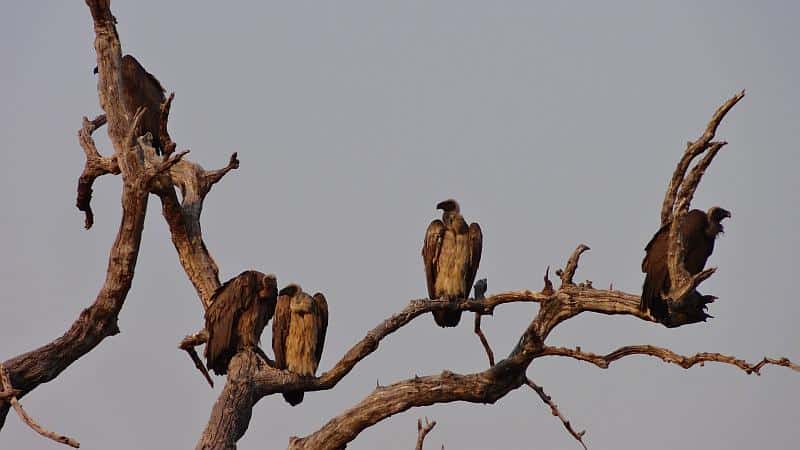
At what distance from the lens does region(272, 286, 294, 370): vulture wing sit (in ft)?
33.4

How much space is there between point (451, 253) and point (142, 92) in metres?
3.39

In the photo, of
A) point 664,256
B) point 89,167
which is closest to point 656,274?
point 664,256

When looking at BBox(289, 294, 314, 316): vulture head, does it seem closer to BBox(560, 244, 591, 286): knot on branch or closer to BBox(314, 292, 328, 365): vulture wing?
BBox(314, 292, 328, 365): vulture wing

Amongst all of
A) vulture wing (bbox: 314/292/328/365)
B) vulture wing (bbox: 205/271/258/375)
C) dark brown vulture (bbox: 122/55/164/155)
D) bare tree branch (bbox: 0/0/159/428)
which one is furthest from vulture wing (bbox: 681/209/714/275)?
dark brown vulture (bbox: 122/55/164/155)

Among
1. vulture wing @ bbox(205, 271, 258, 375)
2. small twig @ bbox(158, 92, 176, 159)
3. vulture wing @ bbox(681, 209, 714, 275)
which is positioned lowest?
vulture wing @ bbox(205, 271, 258, 375)

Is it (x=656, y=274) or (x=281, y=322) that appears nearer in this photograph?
(x=656, y=274)

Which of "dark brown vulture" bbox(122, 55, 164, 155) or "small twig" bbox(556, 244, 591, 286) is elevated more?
"dark brown vulture" bbox(122, 55, 164, 155)

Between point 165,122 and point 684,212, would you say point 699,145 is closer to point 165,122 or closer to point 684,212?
point 684,212

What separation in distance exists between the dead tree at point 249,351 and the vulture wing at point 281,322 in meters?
0.72

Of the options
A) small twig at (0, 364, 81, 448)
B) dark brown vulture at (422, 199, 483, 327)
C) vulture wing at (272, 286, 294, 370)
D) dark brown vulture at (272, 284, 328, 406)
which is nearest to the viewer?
small twig at (0, 364, 81, 448)

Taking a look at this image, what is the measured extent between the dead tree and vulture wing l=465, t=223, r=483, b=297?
1.34 meters

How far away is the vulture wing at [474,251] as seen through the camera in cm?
1123

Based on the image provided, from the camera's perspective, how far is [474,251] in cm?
1127

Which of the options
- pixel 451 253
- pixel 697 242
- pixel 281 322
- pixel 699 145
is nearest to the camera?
pixel 699 145
